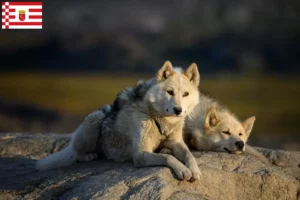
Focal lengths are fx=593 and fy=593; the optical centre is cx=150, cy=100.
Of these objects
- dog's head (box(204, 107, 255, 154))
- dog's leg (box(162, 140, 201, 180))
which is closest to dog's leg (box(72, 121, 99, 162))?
dog's leg (box(162, 140, 201, 180))

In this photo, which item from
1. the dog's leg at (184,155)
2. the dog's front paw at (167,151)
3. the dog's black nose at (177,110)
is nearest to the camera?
the dog's leg at (184,155)

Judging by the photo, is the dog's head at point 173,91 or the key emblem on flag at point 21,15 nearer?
the dog's head at point 173,91

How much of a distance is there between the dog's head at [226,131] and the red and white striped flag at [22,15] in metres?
5.67

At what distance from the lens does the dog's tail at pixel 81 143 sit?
9.08 m

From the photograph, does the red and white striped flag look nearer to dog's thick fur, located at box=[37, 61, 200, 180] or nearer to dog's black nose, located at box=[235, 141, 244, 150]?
dog's thick fur, located at box=[37, 61, 200, 180]

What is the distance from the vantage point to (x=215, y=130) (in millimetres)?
9242

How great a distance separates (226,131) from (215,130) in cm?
17

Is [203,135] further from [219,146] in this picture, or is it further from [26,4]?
[26,4]

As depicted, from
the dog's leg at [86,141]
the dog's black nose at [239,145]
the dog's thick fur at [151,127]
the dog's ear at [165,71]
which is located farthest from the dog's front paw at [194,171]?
the dog's leg at [86,141]

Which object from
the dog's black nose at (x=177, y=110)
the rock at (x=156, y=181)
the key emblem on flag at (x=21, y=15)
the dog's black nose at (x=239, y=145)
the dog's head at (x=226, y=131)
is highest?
the key emblem on flag at (x=21, y=15)

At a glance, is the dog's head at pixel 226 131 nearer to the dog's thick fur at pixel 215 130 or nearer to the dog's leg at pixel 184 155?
the dog's thick fur at pixel 215 130

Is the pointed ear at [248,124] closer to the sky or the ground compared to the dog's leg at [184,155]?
closer to the sky

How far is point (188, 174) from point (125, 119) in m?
1.61

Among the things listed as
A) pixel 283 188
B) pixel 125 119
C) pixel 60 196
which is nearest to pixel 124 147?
pixel 125 119
